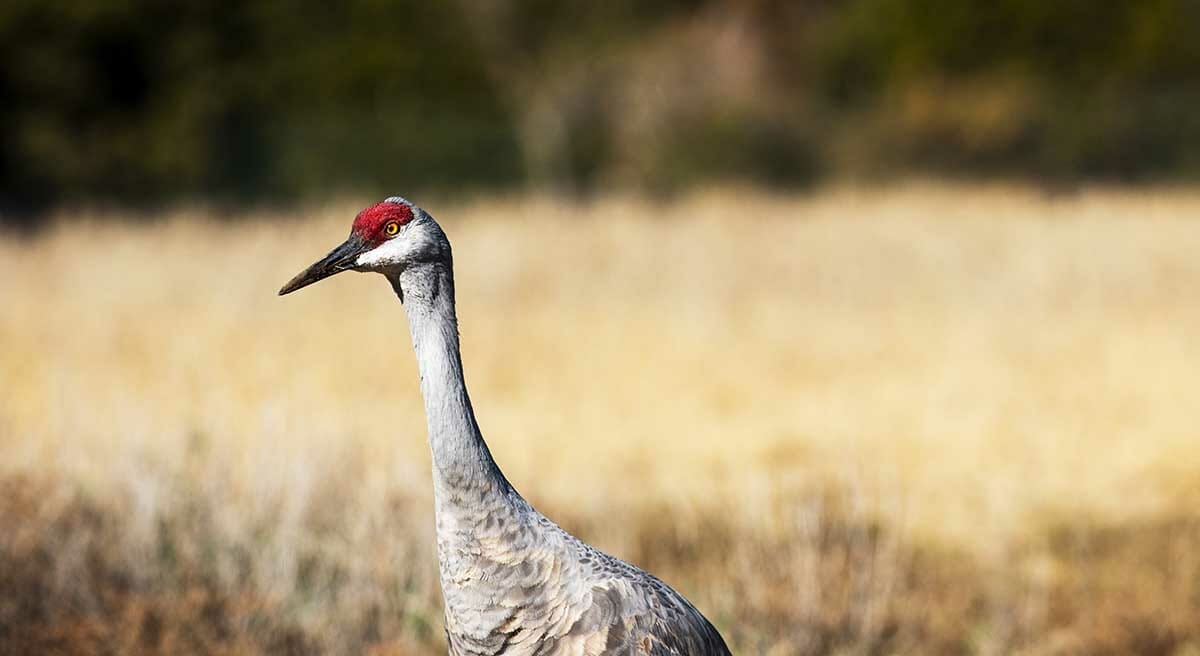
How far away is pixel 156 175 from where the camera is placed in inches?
758

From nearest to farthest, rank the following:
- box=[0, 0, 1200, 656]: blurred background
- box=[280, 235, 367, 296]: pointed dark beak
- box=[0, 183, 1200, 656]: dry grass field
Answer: box=[280, 235, 367, 296]: pointed dark beak → box=[0, 183, 1200, 656]: dry grass field → box=[0, 0, 1200, 656]: blurred background

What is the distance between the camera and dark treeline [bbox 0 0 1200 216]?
19125 millimetres

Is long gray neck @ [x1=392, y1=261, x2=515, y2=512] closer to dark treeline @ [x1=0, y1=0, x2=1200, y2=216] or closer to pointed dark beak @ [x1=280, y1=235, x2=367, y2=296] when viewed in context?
pointed dark beak @ [x1=280, y1=235, x2=367, y2=296]

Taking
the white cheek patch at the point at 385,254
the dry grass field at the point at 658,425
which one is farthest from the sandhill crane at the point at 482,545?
the dry grass field at the point at 658,425

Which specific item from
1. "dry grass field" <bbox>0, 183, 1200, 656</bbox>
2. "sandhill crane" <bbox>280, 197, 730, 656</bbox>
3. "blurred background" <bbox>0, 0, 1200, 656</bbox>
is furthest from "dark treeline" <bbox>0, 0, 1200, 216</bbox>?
"sandhill crane" <bbox>280, 197, 730, 656</bbox>

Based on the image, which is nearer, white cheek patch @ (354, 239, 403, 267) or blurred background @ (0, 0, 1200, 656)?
white cheek patch @ (354, 239, 403, 267)

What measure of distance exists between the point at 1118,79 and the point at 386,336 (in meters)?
14.8

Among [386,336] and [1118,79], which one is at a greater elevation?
[1118,79]

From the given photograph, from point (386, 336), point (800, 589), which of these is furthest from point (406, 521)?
point (386, 336)

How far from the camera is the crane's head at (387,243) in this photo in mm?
2764

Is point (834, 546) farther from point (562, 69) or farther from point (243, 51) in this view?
point (243, 51)

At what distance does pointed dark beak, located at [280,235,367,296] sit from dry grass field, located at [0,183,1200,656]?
2132 millimetres

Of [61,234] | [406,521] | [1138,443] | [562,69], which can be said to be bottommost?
[1138,443]

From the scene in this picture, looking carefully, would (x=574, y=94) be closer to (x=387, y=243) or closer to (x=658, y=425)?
(x=658, y=425)
